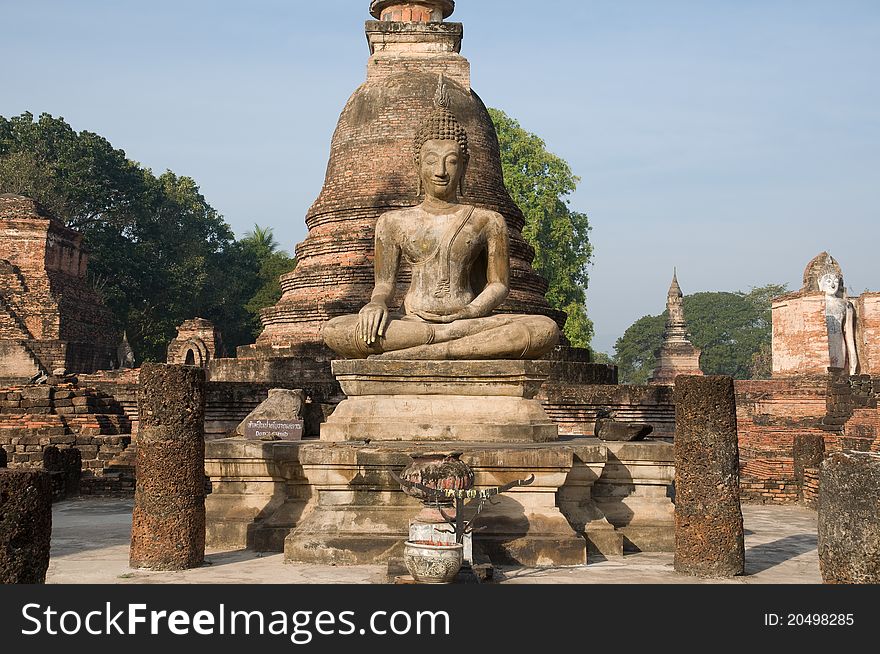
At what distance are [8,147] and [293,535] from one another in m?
41.1

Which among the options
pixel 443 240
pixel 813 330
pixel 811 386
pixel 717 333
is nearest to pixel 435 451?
pixel 443 240

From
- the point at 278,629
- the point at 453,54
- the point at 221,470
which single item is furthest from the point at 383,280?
the point at 453,54

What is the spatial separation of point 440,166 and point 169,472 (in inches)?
146

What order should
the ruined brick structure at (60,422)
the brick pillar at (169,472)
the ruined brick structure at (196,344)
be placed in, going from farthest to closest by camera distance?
the ruined brick structure at (196,344) < the ruined brick structure at (60,422) < the brick pillar at (169,472)

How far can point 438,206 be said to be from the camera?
356 inches

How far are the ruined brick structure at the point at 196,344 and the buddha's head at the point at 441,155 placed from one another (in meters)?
25.3

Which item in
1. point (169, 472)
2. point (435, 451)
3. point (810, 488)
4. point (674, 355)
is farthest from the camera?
point (674, 355)

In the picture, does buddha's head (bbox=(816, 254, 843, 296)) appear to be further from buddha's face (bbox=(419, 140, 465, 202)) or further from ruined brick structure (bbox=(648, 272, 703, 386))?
ruined brick structure (bbox=(648, 272, 703, 386))

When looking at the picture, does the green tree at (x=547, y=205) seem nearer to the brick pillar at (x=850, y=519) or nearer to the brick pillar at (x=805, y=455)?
the brick pillar at (x=805, y=455)

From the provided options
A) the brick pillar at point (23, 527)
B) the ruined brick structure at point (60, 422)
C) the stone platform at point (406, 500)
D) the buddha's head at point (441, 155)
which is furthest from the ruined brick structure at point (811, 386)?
the brick pillar at point (23, 527)

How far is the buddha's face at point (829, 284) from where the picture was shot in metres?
25.6

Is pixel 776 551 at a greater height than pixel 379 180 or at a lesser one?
lesser

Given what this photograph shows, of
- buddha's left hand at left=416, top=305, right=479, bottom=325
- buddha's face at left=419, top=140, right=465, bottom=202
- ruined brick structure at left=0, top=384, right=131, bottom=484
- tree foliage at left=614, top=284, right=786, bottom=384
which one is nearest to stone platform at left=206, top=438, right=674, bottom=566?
buddha's left hand at left=416, top=305, right=479, bottom=325

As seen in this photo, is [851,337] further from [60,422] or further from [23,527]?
[23,527]
